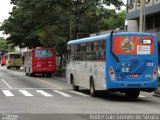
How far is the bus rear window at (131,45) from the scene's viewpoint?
21.3 metres

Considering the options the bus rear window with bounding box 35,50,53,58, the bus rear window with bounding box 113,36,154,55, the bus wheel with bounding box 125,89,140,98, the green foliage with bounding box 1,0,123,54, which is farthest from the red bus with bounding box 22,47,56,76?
the bus rear window with bounding box 113,36,154,55

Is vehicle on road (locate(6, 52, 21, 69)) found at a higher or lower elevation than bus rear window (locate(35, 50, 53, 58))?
lower

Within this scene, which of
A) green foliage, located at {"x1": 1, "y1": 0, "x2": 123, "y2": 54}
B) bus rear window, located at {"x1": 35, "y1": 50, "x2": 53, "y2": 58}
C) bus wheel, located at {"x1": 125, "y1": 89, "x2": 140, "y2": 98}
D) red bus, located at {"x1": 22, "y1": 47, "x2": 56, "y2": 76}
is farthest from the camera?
bus rear window, located at {"x1": 35, "y1": 50, "x2": 53, "y2": 58}

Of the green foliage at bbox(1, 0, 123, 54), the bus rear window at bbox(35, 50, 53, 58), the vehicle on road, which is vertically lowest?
the vehicle on road

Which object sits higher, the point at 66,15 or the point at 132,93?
the point at 66,15

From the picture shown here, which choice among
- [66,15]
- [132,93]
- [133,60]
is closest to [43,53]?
[66,15]

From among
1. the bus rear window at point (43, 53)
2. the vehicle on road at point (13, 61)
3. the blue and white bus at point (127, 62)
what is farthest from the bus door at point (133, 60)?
the vehicle on road at point (13, 61)

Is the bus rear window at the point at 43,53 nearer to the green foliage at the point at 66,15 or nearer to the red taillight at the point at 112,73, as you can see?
the green foliage at the point at 66,15

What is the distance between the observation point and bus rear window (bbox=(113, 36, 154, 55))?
21328mm

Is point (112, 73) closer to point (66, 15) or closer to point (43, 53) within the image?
point (66, 15)

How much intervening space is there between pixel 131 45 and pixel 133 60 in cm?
65

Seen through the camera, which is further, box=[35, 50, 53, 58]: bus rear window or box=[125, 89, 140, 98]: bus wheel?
box=[35, 50, 53, 58]: bus rear window

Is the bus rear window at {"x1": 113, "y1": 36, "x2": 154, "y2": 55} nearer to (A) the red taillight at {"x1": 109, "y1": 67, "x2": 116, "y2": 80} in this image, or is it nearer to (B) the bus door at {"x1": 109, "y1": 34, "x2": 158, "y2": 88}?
(B) the bus door at {"x1": 109, "y1": 34, "x2": 158, "y2": 88}

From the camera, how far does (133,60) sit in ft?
69.9
